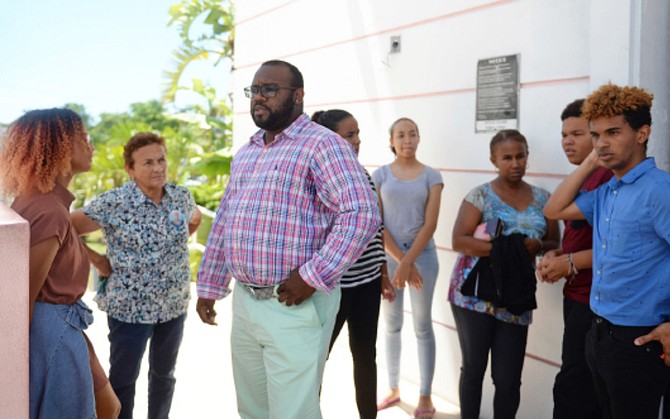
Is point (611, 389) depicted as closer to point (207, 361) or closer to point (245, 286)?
point (245, 286)

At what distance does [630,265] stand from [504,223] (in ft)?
3.79

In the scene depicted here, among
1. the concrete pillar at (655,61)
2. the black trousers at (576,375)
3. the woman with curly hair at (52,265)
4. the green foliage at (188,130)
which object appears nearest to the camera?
the woman with curly hair at (52,265)

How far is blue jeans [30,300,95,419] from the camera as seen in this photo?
2424mm

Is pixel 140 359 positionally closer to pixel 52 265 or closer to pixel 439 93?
pixel 52 265

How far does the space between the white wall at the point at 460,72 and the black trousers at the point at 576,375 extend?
2.43 feet

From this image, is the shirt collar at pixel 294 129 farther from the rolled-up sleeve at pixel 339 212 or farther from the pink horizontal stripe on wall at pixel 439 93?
the pink horizontal stripe on wall at pixel 439 93

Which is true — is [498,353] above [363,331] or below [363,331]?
below

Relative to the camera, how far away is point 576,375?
3303 mm

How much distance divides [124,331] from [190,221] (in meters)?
0.81

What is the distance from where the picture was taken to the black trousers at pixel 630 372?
256cm

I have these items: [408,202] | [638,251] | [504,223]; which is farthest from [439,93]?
[638,251]

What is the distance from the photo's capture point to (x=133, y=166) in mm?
3697

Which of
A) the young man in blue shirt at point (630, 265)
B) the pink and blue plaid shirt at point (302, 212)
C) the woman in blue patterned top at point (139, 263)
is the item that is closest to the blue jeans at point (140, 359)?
the woman in blue patterned top at point (139, 263)

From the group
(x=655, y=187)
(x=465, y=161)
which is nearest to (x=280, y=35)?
(x=465, y=161)
